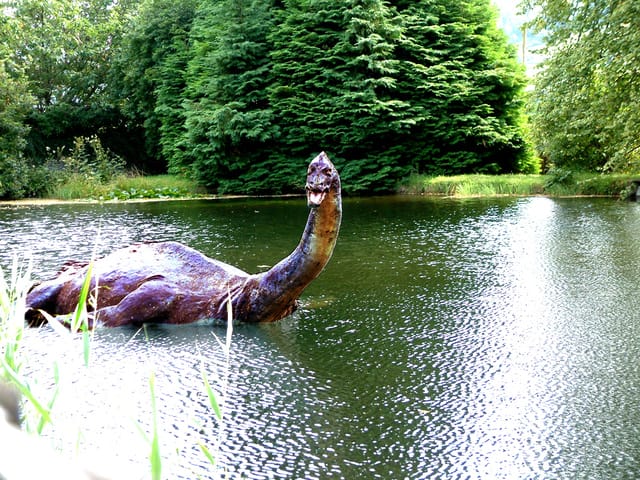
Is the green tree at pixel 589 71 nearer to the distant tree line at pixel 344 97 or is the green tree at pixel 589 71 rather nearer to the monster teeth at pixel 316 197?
the distant tree line at pixel 344 97

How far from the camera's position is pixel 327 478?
2223mm

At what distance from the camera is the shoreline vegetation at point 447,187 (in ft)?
45.7

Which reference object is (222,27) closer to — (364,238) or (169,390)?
(364,238)

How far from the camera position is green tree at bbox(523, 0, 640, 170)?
8.67 m

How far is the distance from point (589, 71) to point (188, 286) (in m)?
7.71

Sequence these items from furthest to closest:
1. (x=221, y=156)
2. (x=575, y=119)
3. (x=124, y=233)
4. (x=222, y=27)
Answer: (x=222, y=27) < (x=221, y=156) < (x=575, y=119) < (x=124, y=233)

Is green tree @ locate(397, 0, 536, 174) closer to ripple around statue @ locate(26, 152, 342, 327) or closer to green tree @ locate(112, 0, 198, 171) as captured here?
green tree @ locate(112, 0, 198, 171)

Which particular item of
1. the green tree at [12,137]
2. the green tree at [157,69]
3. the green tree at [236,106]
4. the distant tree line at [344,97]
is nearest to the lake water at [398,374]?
→ the green tree at [12,137]

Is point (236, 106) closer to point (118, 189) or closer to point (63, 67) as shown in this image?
point (118, 189)

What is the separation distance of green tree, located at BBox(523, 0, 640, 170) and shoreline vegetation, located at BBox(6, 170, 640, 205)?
202 cm

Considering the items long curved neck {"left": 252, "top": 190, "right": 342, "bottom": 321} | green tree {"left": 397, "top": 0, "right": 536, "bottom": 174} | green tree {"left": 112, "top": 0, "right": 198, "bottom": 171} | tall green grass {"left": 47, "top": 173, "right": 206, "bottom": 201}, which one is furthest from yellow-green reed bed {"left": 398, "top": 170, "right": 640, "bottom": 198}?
long curved neck {"left": 252, "top": 190, "right": 342, "bottom": 321}

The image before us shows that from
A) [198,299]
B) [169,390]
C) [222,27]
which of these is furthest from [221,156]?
[169,390]

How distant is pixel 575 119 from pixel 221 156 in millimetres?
10015

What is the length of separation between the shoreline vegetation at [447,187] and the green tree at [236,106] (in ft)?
2.94
